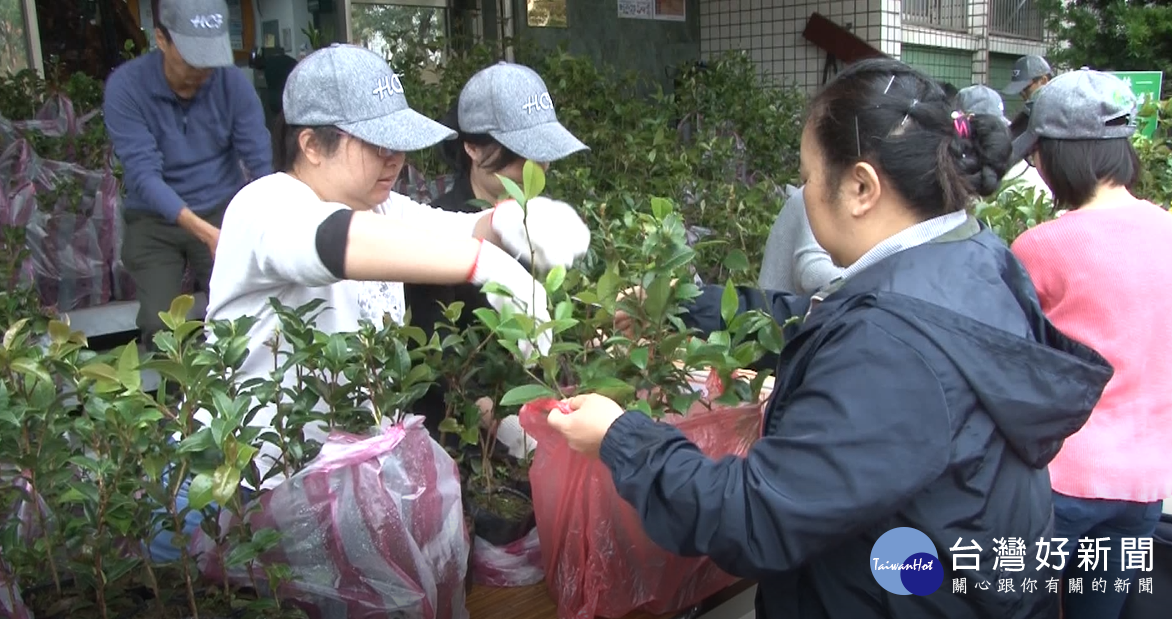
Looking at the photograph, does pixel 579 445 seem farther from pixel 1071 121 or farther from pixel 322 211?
pixel 1071 121

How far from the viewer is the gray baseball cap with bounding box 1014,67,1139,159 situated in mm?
1965

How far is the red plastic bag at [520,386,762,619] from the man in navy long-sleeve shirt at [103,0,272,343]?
175 cm

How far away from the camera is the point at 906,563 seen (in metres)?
1.14

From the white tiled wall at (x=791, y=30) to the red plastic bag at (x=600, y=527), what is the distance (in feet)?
17.5

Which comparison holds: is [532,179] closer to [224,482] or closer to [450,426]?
[450,426]

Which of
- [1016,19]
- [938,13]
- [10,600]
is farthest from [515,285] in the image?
[1016,19]

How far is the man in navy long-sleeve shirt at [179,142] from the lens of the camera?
2824 mm

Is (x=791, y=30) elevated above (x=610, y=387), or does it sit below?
above

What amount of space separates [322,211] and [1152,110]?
3.25m

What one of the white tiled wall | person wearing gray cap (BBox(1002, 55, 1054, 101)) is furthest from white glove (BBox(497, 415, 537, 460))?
the white tiled wall

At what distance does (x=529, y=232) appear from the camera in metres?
1.54

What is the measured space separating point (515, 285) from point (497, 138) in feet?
2.55

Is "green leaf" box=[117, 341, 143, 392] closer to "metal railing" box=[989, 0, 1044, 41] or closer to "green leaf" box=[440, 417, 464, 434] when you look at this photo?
"green leaf" box=[440, 417, 464, 434]

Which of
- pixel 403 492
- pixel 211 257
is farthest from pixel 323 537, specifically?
pixel 211 257
